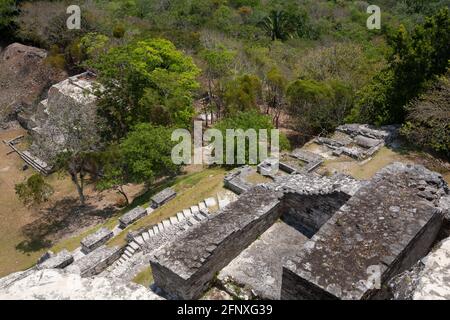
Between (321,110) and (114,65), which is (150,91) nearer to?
(114,65)

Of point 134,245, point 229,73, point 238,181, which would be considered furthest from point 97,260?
point 229,73

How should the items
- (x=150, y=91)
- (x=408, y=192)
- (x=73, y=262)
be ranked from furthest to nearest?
(x=150, y=91)
(x=73, y=262)
(x=408, y=192)

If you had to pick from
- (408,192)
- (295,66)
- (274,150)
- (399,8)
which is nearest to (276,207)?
(408,192)

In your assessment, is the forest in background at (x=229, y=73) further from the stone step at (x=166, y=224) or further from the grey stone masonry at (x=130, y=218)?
the stone step at (x=166, y=224)

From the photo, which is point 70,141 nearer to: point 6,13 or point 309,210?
point 309,210

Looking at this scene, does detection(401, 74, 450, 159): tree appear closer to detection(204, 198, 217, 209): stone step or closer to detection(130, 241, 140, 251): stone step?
detection(204, 198, 217, 209): stone step

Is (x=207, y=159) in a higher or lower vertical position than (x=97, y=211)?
higher
